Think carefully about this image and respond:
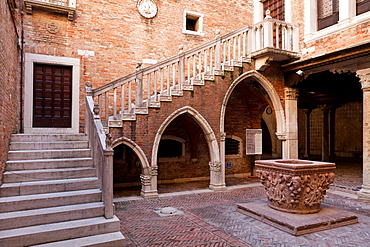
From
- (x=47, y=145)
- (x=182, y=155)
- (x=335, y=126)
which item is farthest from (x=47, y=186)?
(x=335, y=126)

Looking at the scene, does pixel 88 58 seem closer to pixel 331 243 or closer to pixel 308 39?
pixel 308 39

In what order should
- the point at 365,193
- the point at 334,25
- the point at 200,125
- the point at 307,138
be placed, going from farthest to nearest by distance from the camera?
1. the point at 307,138
2. the point at 200,125
3. the point at 334,25
4. the point at 365,193

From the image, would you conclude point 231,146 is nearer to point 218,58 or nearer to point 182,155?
point 182,155

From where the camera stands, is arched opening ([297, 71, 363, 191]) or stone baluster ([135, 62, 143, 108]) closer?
stone baluster ([135, 62, 143, 108])

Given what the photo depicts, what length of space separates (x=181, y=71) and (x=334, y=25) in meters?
5.08

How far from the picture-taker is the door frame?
27.0 ft

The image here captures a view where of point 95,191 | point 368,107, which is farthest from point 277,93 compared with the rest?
point 95,191

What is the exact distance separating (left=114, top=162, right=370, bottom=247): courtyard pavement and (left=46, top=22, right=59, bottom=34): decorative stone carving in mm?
5450

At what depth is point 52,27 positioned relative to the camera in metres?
8.68

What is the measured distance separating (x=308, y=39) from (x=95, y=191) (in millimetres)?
8661

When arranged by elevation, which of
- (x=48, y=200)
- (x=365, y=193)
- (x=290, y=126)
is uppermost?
(x=290, y=126)

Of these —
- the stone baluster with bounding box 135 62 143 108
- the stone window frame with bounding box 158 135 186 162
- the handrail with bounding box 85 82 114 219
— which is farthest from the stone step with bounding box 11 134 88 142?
the stone window frame with bounding box 158 135 186 162

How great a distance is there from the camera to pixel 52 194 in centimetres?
492

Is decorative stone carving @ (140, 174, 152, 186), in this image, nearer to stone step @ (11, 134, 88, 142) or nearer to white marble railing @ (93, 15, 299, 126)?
white marble railing @ (93, 15, 299, 126)
